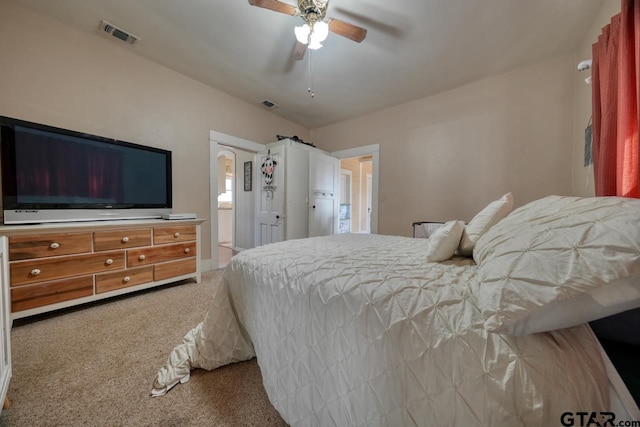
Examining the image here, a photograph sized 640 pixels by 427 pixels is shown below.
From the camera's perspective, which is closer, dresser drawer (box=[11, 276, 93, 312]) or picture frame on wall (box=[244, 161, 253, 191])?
dresser drawer (box=[11, 276, 93, 312])

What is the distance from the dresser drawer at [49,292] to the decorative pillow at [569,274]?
2787 millimetres

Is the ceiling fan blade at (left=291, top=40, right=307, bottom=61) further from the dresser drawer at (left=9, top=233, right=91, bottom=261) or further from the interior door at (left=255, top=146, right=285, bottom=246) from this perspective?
the dresser drawer at (left=9, top=233, right=91, bottom=261)

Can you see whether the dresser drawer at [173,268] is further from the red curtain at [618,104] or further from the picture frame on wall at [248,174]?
the red curtain at [618,104]

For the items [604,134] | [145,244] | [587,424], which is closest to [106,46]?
[145,244]

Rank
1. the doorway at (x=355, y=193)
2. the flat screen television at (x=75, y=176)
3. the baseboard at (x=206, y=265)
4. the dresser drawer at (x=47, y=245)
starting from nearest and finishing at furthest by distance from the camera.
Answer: the dresser drawer at (x=47, y=245) → the flat screen television at (x=75, y=176) → the baseboard at (x=206, y=265) → the doorway at (x=355, y=193)

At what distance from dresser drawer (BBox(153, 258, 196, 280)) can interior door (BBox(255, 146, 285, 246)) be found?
1.33 m

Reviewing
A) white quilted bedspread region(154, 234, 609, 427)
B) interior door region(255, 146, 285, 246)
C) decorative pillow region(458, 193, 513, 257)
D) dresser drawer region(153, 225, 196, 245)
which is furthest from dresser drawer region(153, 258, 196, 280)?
decorative pillow region(458, 193, 513, 257)

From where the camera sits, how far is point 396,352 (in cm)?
62

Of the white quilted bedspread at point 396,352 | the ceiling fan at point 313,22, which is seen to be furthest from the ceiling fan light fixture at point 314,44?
the white quilted bedspread at point 396,352

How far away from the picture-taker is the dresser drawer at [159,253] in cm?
212

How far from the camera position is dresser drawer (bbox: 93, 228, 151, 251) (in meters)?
1.92

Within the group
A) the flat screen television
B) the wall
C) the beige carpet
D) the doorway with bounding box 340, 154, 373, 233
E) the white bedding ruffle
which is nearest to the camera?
the beige carpet

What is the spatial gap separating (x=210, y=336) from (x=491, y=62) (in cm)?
376

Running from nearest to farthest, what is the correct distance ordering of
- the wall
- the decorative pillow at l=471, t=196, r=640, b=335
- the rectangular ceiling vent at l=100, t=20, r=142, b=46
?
the decorative pillow at l=471, t=196, r=640, b=335
the rectangular ceiling vent at l=100, t=20, r=142, b=46
the wall
